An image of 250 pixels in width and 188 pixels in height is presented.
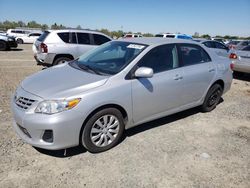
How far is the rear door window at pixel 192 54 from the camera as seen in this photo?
14.8 ft

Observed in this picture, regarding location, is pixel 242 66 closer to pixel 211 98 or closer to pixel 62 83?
pixel 211 98

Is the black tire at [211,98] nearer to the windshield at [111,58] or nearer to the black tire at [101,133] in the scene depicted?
the windshield at [111,58]

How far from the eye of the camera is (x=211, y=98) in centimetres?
530

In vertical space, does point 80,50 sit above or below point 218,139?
above

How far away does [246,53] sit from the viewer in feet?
28.7

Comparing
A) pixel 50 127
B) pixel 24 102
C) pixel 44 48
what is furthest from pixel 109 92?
pixel 44 48

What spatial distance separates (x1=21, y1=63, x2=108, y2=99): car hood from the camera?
320 centimetres

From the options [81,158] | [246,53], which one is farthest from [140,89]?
[246,53]

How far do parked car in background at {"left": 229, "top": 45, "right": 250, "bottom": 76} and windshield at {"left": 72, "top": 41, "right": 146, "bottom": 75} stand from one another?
6127mm

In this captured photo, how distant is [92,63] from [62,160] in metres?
1.74

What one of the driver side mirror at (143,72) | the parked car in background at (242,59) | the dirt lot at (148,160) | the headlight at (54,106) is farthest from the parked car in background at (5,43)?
the driver side mirror at (143,72)

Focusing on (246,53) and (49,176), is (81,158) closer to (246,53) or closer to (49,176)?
(49,176)

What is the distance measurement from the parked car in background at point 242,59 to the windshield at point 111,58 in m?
6.13

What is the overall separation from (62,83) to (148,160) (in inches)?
65.7
